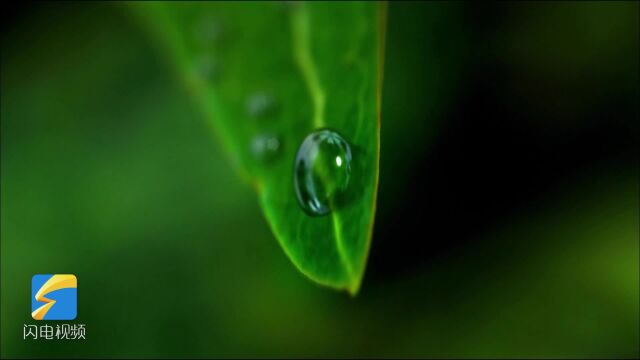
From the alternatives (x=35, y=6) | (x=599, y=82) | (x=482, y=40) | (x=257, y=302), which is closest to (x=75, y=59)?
(x=35, y=6)

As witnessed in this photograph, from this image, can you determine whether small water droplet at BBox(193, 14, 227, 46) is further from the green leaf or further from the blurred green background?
the blurred green background

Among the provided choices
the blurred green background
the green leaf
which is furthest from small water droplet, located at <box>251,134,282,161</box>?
the blurred green background

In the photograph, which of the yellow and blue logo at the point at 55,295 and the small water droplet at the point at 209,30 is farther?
the yellow and blue logo at the point at 55,295

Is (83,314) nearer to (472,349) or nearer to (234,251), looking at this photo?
(234,251)

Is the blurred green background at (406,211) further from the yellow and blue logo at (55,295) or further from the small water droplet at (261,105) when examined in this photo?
the small water droplet at (261,105)

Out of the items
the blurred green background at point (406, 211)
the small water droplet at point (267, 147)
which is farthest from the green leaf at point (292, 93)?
the blurred green background at point (406, 211)

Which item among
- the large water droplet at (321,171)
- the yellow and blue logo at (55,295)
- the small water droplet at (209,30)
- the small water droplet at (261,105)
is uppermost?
the yellow and blue logo at (55,295)
